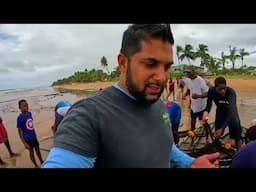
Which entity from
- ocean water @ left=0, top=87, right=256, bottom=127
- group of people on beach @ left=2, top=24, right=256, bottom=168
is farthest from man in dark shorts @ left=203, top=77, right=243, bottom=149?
group of people on beach @ left=2, top=24, right=256, bottom=168

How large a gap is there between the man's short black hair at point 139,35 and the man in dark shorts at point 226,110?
291 centimetres

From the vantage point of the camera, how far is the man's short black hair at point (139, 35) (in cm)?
93

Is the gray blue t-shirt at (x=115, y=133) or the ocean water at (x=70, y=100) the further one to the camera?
the ocean water at (x=70, y=100)

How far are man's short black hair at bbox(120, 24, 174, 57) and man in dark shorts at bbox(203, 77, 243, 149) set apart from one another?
2911mm

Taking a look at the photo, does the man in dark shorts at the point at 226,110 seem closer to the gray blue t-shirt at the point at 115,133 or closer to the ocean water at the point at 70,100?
the ocean water at the point at 70,100

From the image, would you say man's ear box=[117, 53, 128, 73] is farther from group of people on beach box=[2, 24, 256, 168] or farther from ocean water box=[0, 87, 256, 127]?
ocean water box=[0, 87, 256, 127]

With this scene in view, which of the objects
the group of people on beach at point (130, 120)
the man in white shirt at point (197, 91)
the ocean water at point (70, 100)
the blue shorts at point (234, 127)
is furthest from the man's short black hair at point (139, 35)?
the man in white shirt at point (197, 91)

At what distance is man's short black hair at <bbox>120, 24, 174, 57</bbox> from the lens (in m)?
0.93

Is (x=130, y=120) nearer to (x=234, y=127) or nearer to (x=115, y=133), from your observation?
(x=115, y=133)

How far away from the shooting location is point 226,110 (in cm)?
404
